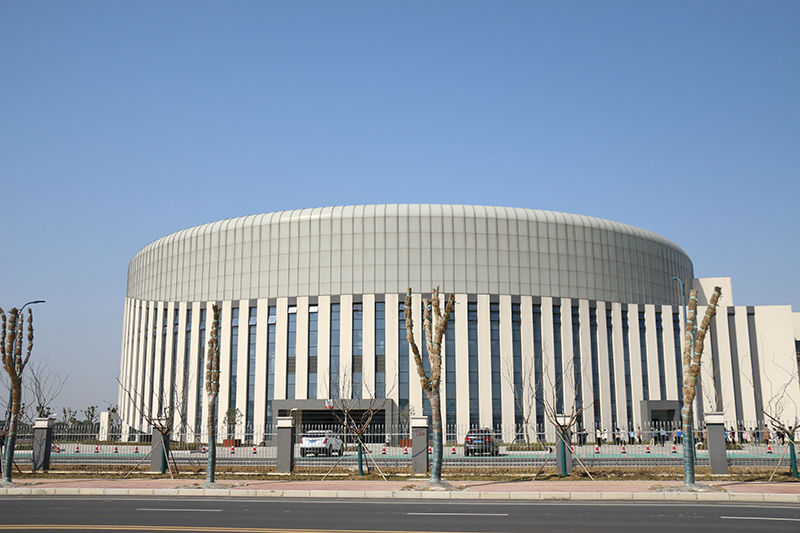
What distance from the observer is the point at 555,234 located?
6378cm

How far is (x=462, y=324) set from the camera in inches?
2350

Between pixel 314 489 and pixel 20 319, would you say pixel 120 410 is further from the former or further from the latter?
pixel 314 489

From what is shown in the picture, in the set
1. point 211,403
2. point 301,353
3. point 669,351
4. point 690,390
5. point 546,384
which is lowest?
point 211,403

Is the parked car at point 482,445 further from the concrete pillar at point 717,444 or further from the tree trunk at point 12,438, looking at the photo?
the tree trunk at point 12,438

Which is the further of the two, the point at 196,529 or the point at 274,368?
the point at 274,368

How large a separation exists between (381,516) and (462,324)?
43514 mm

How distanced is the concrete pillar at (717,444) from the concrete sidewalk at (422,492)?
330 centimetres

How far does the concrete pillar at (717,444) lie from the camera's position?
27250mm

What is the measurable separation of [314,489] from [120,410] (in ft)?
Result: 207

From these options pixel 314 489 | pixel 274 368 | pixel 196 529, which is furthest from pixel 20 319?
pixel 274 368

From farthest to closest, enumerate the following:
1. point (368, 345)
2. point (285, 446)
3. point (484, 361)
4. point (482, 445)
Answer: point (368, 345), point (484, 361), point (482, 445), point (285, 446)

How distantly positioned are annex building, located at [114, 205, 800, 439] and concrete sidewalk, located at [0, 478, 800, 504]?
3216 centimetres

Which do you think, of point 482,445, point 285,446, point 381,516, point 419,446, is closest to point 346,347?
point 482,445

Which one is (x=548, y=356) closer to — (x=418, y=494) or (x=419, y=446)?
(x=419, y=446)
